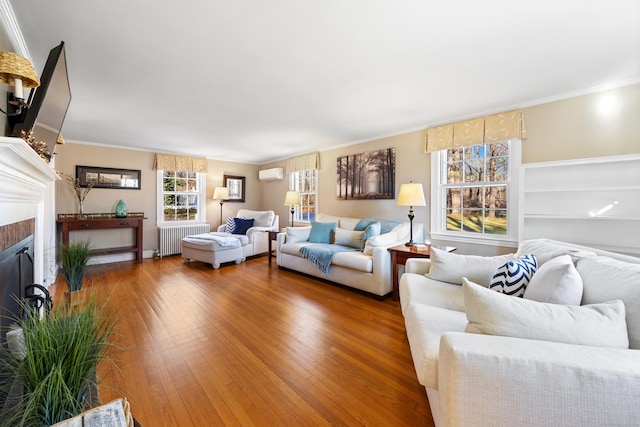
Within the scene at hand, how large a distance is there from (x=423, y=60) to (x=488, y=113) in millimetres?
1590

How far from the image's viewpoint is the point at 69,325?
0.85m

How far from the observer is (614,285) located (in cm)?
109

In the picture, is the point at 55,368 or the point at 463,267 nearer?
the point at 55,368

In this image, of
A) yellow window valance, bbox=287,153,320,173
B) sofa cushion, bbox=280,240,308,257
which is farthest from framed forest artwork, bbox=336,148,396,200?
sofa cushion, bbox=280,240,308,257

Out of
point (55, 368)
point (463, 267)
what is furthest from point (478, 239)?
point (55, 368)

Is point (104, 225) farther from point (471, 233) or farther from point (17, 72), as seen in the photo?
point (471, 233)

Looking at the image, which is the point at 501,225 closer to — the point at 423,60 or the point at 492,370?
the point at 423,60

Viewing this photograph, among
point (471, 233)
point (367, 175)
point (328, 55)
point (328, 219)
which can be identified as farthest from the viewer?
point (328, 219)

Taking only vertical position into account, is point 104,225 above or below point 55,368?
above

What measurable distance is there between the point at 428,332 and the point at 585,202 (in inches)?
101

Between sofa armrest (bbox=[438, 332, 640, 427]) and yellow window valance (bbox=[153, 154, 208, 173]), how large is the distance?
5.78m

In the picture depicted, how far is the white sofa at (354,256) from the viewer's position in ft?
9.59

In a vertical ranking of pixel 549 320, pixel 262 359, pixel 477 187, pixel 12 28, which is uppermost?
pixel 12 28

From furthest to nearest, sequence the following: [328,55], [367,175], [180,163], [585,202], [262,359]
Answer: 1. [180,163]
2. [367,175]
3. [585,202]
4. [328,55]
5. [262,359]
